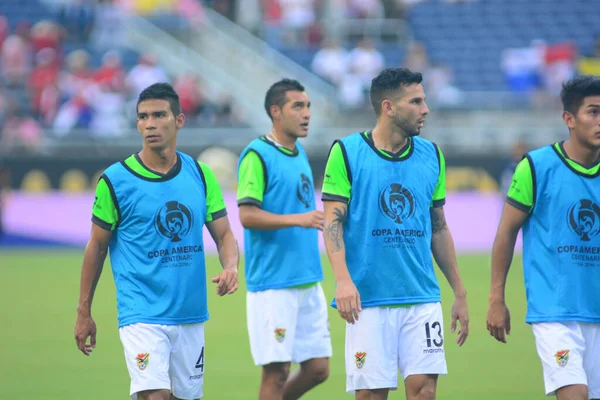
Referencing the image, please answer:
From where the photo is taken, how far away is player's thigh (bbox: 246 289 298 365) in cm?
796

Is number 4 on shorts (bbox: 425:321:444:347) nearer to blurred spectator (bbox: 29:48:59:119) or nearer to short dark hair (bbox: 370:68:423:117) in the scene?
short dark hair (bbox: 370:68:423:117)

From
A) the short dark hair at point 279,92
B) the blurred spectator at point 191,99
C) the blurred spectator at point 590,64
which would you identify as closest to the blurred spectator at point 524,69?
the blurred spectator at point 590,64

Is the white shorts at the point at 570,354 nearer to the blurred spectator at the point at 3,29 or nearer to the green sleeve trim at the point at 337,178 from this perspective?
the green sleeve trim at the point at 337,178

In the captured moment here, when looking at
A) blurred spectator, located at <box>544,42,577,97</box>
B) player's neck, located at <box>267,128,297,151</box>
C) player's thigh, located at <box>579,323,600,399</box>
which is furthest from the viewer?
blurred spectator, located at <box>544,42,577,97</box>

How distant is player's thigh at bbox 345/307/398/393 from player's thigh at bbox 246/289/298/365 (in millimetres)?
1481

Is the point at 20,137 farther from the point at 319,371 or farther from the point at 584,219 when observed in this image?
the point at 584,219

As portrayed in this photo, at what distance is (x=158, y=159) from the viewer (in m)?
6.63

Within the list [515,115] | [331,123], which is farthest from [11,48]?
[515,115]

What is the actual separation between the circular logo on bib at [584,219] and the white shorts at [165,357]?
7.96ft

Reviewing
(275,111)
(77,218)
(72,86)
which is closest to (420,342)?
(275,111)

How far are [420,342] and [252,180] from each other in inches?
89.8

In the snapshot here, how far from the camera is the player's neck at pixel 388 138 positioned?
21.9ft

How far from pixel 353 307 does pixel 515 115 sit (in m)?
20.6

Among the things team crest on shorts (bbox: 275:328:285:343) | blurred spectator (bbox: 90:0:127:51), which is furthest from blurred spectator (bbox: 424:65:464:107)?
team crest on shorts (bbox: 275:328:285:343)
